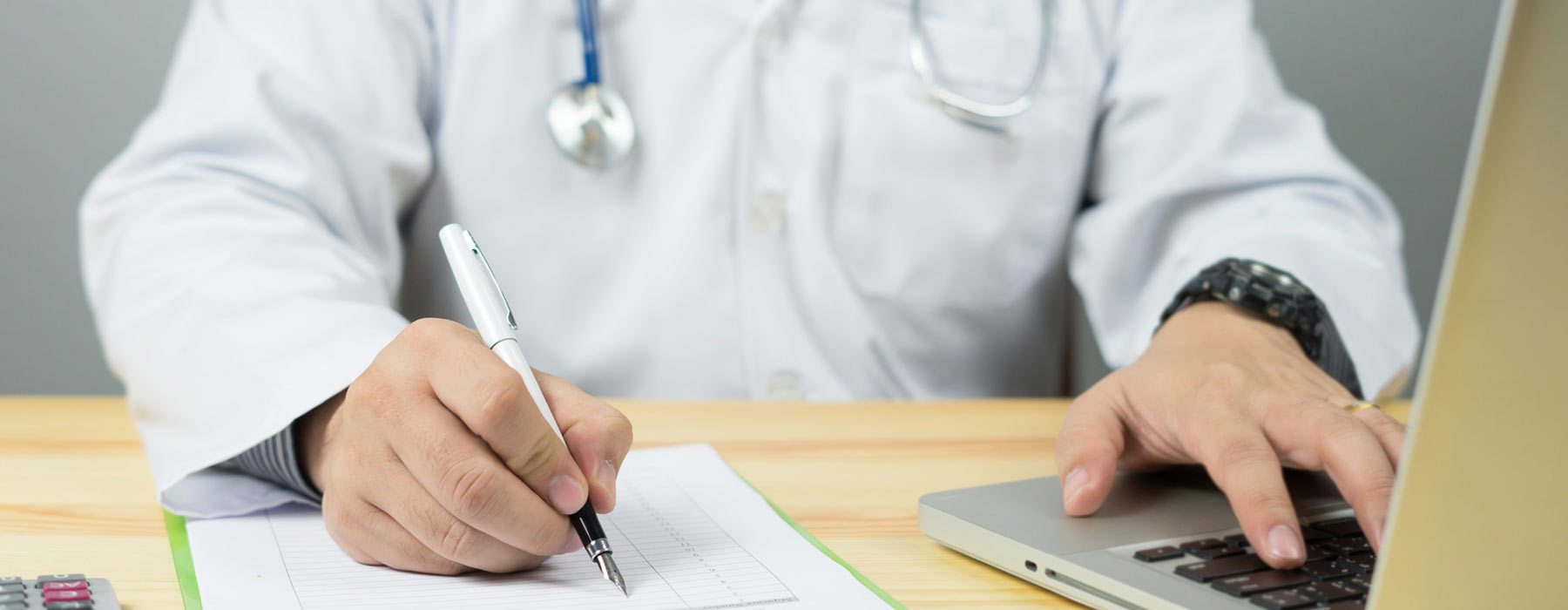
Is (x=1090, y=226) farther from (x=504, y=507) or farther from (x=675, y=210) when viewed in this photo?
(x=504, y=507)

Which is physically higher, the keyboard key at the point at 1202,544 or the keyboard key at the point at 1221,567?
the keyboard key at the point at 1221,567

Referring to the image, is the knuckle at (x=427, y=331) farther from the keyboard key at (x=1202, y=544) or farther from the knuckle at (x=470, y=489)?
the keyboard key at (x=1202, y=544)

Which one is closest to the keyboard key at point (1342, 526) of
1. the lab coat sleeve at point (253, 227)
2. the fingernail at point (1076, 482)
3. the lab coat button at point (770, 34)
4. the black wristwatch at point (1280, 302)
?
the fingernail at point (1076, 482)

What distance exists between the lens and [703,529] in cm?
48

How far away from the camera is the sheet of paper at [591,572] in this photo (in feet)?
1.29

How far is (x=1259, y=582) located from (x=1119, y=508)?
0.10m

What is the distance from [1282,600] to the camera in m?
0.37

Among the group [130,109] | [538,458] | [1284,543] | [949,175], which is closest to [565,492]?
[538,458]

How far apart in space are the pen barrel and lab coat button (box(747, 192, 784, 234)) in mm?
532

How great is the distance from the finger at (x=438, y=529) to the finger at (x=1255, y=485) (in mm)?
290

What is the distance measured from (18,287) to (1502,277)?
158 cm

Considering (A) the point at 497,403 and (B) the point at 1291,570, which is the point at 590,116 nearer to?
(A) the point at 497,403

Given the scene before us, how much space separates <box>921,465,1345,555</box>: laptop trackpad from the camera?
1.47 feet

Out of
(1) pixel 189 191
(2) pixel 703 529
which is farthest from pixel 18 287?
(2) pixel 703 529
